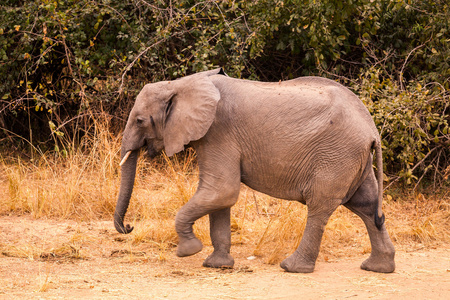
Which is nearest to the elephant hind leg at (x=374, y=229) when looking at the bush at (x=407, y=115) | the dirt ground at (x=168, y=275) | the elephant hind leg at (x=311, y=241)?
the dirt ground at (x=168, y=275)

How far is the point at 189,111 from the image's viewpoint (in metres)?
5.14

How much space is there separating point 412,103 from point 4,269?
15.3 feet

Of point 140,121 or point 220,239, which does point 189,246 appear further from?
point 140,121

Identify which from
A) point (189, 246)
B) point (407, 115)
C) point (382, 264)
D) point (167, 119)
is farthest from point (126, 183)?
point (407, 115)

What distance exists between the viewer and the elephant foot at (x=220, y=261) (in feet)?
17.9

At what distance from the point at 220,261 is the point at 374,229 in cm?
131

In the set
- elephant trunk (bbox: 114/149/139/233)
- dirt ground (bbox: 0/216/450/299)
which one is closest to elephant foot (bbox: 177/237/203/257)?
dirt ground (bbox: 0/216/450/299)

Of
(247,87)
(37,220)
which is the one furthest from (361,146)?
(37,220)

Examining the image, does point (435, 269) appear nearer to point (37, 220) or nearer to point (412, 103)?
point (412, 103)

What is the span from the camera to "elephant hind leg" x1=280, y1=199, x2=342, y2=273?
5.16 metres

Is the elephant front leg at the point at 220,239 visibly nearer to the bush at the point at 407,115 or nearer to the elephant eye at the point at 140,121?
the elephant eye at the point at 140,121

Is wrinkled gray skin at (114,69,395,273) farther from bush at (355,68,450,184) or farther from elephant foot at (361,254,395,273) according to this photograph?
bush at (355,68,450,184)

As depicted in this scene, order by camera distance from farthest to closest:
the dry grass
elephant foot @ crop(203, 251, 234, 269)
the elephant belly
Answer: the dry grass
elephant foot @ crop(203, 251, 234, 269)
the elephant belly

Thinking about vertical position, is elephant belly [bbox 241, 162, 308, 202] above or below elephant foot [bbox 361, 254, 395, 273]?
above
